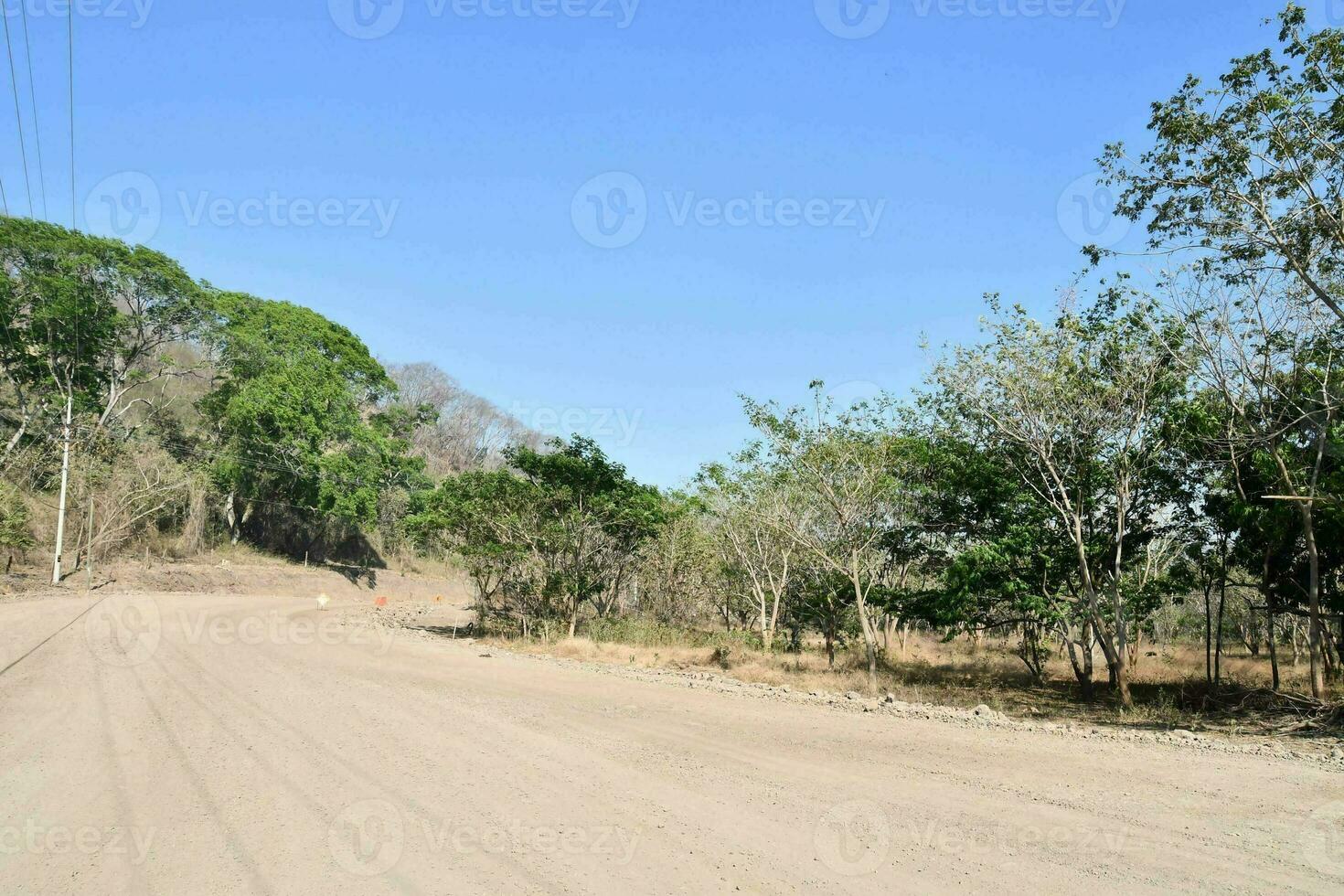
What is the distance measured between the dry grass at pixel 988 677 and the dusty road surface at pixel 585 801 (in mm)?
4953

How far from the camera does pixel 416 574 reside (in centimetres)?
5656

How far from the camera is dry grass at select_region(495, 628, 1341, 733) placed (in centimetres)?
1538

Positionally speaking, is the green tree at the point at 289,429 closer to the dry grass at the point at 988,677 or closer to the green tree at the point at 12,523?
the green tree at the point at 12,523

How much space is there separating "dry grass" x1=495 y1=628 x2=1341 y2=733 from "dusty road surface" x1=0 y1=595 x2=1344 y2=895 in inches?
195

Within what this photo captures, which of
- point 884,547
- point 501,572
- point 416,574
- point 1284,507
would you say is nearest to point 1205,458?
point 1284,507

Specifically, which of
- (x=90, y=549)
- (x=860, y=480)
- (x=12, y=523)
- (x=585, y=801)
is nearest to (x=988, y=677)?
(x=860, y=480)

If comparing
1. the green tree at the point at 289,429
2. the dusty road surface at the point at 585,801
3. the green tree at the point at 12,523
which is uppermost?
the green tree at the point at 289,429

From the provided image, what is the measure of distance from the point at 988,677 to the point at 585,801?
62.7 ft

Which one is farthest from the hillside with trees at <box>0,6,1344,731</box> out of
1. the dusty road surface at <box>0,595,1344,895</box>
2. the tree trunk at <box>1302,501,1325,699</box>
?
the dusty road surface at <box>0,595,1344,895</box>

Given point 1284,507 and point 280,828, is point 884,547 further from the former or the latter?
point 280,828

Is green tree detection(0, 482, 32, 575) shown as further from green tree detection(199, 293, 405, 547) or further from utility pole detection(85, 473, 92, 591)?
green tree detection(199, 293, 405, 547)

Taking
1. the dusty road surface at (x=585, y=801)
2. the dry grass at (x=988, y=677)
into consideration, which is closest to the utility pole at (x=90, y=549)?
the dry grass at (x=988, y=677)

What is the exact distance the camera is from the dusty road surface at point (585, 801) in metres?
5.50

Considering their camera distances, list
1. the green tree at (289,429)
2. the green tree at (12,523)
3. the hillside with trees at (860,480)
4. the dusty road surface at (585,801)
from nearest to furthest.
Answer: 1. the dusty road surface at (585,801)
2. the hillside with trees at (860,480)
3. the green tree at (12,523)
4. the green tree at (289,429)
